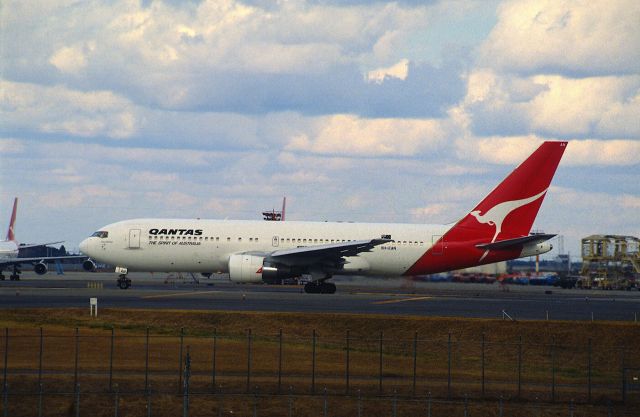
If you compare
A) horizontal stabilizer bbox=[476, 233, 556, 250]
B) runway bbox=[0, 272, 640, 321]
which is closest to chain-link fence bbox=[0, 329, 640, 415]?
runway bbox=[0, 272, 640, 321]

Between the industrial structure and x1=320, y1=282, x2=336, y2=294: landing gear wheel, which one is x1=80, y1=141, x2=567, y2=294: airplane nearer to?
x1=320, y1=282, x2=336, y2=294: landing gear wheel

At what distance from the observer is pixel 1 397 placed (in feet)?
94.4

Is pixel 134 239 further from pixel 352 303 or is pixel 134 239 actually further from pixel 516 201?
pixel 516 201

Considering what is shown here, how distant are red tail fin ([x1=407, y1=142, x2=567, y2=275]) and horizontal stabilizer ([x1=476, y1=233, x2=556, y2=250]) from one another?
0.41 m

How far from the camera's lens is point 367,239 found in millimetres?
62469

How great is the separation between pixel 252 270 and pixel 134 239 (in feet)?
29.7

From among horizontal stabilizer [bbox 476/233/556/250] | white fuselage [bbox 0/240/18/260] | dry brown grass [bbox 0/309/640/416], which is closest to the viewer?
dry brown grass [bbox 0/309/640/416]

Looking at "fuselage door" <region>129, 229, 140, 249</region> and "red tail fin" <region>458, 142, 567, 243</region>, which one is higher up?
"red tail fin" <region>458, 142, 567, 243</region>

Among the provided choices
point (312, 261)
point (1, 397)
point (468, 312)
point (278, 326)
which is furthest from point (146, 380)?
point (312, 261)

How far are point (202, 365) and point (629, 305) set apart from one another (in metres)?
34.8

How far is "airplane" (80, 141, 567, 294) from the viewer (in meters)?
61.9

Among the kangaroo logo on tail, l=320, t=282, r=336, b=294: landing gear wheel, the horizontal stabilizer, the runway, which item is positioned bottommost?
the runway

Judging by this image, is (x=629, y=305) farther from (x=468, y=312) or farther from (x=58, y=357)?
(x=58, y=357)

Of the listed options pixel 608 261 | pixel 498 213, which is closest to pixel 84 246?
pixel 498 213
